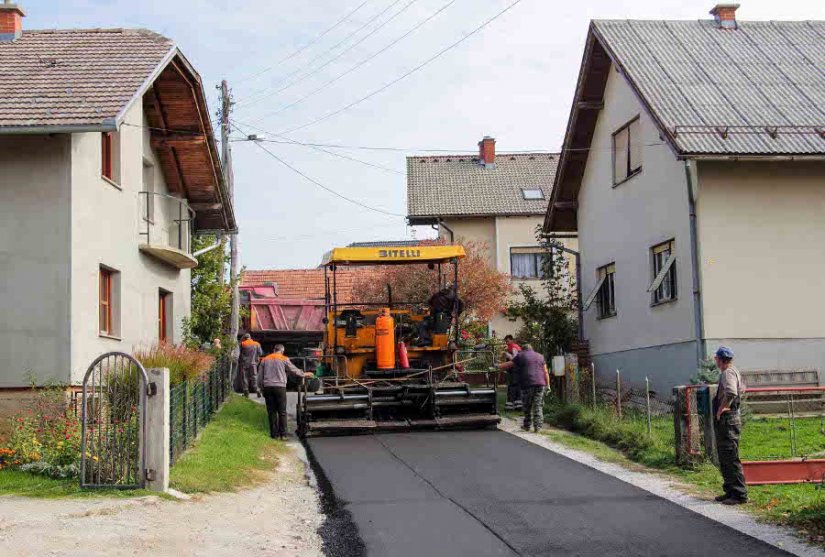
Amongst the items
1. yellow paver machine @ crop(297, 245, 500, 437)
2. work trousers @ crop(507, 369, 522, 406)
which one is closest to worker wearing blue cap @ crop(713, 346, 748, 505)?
yellow paver machine @ crop(297, 245, 500, 437)

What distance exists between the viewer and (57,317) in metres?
16.0

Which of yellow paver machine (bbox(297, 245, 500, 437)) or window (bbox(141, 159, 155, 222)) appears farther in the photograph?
window (bbox(141, 159, 155, 222))

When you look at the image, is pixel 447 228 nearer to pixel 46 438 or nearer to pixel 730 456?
pixel 46 438

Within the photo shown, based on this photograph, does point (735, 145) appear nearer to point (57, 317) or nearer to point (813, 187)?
point (813, 187)

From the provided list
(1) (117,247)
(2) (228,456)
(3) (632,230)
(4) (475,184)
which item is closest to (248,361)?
(1) (117,247)

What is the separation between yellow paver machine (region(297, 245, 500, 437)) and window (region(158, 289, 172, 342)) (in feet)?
17.2

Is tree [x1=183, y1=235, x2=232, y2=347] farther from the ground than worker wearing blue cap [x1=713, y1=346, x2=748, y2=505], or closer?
farther from the ground

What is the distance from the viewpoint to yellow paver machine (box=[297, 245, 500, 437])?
17609mm

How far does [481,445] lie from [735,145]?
22.2 feet

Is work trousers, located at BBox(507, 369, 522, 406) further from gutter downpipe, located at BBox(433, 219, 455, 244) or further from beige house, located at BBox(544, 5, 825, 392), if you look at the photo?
gutter downpipe, located at BBox(433, 219, 455, 244)

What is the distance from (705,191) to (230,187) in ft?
45.3

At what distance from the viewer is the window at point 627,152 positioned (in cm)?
2175

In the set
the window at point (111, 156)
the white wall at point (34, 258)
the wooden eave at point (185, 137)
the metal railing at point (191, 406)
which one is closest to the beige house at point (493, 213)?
the wooden eave at point (185, 137)

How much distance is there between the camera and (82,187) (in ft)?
55.0
